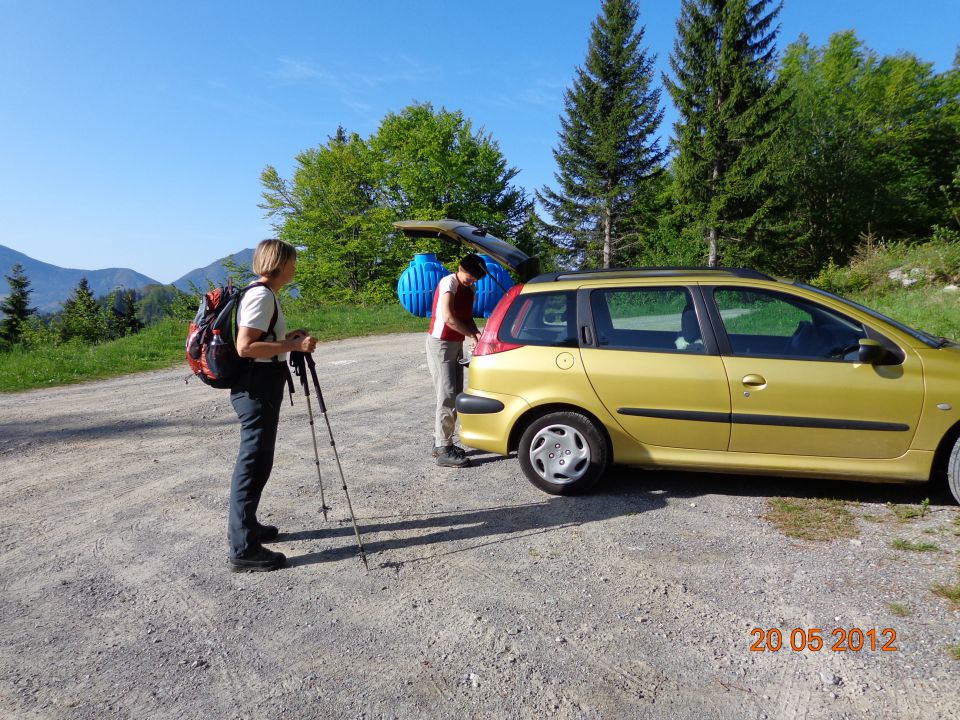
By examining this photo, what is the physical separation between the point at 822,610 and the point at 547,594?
133cm

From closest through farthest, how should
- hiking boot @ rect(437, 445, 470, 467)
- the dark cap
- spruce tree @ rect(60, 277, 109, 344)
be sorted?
the dark cap, hiking boot @ rect(437, 445, 470, 467), spruce tree @ rect(60, 277, 109, 344)

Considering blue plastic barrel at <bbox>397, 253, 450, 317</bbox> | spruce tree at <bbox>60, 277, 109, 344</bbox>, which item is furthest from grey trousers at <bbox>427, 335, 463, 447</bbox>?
spruce tree at <bbox>60, 277, 109, 344</bbox>

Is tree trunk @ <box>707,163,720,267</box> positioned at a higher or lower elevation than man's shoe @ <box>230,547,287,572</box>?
higher

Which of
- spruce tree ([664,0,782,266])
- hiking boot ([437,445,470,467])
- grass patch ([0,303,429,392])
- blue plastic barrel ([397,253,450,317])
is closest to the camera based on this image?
hiking boot ([437,445,470,467])

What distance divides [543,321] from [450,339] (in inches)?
40.3

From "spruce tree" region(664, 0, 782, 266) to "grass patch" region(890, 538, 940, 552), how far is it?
97.7ft

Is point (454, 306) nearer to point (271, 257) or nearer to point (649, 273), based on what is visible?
point (649, 273)

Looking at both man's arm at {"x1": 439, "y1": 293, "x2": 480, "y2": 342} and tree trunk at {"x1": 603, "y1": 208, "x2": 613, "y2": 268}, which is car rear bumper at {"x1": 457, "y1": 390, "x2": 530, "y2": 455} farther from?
tree trunk at {"x1": 603, "y1": 208, "x2": 613, "y2": 268}

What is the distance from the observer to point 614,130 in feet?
113

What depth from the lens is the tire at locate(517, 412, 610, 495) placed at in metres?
4.53

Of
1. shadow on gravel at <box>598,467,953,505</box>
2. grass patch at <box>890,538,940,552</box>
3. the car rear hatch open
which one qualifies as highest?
the car rear hatch open

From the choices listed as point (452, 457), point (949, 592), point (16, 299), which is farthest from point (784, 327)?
point (16, 299)

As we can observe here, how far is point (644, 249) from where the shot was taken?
35.7m

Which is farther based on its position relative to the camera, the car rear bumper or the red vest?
the red vest
